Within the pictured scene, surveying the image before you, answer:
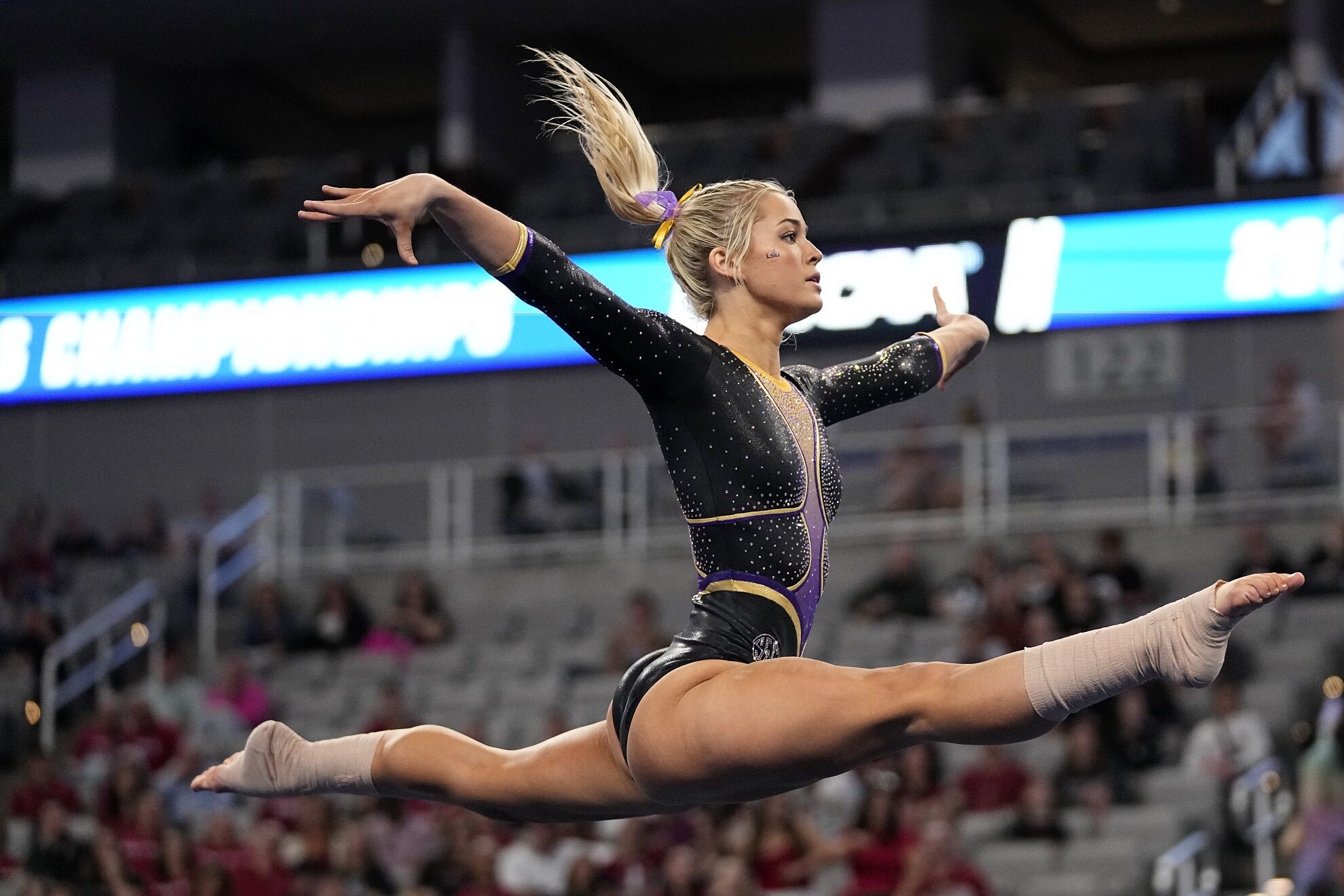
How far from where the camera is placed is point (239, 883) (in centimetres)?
829

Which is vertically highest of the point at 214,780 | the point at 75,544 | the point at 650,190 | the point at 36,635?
the point at 650,190

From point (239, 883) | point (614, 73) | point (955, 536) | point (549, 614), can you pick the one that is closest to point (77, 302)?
point (239, 883)

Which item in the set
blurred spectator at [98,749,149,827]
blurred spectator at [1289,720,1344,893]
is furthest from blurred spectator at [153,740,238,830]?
blurred spectator at [1289,720,1344,893]

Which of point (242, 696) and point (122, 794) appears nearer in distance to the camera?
point (122, 794)

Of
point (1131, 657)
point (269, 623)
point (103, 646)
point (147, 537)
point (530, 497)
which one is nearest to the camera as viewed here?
point (1131, 657)

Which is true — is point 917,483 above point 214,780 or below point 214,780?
above

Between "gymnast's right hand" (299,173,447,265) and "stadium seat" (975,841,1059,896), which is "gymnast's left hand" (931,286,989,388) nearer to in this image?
"gymnast's right hand" (299,173,447,265)

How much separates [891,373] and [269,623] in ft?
26.1

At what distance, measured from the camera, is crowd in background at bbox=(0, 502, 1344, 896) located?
7.57 m

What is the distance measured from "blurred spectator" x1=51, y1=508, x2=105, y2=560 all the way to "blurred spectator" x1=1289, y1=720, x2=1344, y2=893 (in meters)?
8.69

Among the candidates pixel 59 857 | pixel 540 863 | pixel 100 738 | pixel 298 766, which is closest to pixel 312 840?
pixel 540 863

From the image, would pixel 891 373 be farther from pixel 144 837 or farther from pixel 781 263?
pixel 144 837

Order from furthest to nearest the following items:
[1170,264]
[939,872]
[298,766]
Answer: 1. [1170,264]
2. [939,872]
3. [298,766]

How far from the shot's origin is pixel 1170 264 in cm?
728
